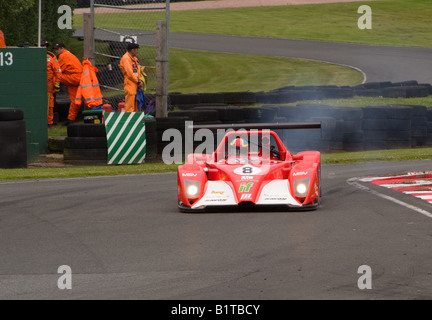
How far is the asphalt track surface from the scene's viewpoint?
287 inches

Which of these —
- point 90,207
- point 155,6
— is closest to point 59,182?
point 90,207

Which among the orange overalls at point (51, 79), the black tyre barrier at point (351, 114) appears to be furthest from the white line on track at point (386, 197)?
the orange overalls at point (51, 79)

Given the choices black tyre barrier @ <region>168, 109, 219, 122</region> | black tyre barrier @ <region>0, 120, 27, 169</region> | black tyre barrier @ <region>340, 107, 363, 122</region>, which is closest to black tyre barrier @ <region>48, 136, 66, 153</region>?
black tyre barrier @ <region>0, 120, 27, 169</region>

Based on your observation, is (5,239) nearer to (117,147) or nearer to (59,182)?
(59,182)

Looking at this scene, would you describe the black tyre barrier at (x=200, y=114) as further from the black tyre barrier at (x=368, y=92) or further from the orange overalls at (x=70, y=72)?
the black tyre barrier at (x=368, y=92)

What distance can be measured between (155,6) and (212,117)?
2.69 m

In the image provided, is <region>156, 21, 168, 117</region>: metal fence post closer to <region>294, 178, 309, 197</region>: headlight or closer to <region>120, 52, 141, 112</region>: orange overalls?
<region>120, 52, 141, 112</region>: orange overalls

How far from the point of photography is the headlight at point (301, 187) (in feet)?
37.2

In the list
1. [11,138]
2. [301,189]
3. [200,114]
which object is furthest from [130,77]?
[301,189]

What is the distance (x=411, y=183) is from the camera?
1444 centimetres

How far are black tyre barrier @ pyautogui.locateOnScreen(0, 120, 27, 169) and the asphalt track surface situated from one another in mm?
3232

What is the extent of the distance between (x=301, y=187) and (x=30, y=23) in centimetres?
2115

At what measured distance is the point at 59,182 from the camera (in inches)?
580
